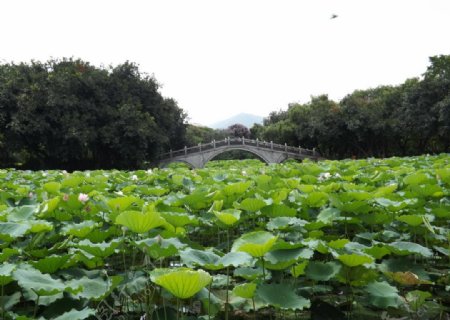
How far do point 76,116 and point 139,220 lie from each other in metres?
27.6

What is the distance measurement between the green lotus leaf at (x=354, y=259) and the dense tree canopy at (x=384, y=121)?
96.5 feet

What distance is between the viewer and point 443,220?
2.81 meters

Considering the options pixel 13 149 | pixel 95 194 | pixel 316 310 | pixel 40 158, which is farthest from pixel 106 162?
pixel 316 310

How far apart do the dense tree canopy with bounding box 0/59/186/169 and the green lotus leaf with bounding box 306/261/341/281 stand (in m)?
26.7

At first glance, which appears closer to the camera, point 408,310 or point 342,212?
point 408,310

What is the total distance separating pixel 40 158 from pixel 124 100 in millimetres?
7137

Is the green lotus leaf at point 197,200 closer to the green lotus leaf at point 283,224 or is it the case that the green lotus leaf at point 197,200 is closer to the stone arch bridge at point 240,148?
the green lotus leaf at point 283,224

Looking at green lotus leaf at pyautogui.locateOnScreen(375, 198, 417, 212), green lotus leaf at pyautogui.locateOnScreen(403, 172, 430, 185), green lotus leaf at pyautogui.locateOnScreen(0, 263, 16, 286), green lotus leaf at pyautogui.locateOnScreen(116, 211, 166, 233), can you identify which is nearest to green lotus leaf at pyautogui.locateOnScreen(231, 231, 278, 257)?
green lotus leaf at pyautogui.locateOnScreen(116, 211, 166, 233)

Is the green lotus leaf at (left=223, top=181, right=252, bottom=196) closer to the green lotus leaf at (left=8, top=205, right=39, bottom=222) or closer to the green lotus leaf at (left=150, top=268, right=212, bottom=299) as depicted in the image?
the green lotus leaf at (left=8, top=205, right=39, bottom=222)

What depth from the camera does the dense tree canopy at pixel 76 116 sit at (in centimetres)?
2677

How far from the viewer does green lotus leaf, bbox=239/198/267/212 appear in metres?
2.47

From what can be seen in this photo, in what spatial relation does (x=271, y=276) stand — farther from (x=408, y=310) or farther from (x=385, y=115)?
Answer: (x=385, y=115)

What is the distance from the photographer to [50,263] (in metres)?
1.66

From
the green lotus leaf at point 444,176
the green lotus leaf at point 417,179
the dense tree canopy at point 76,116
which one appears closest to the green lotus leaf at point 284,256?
the green lotus leaf at point 417,179
